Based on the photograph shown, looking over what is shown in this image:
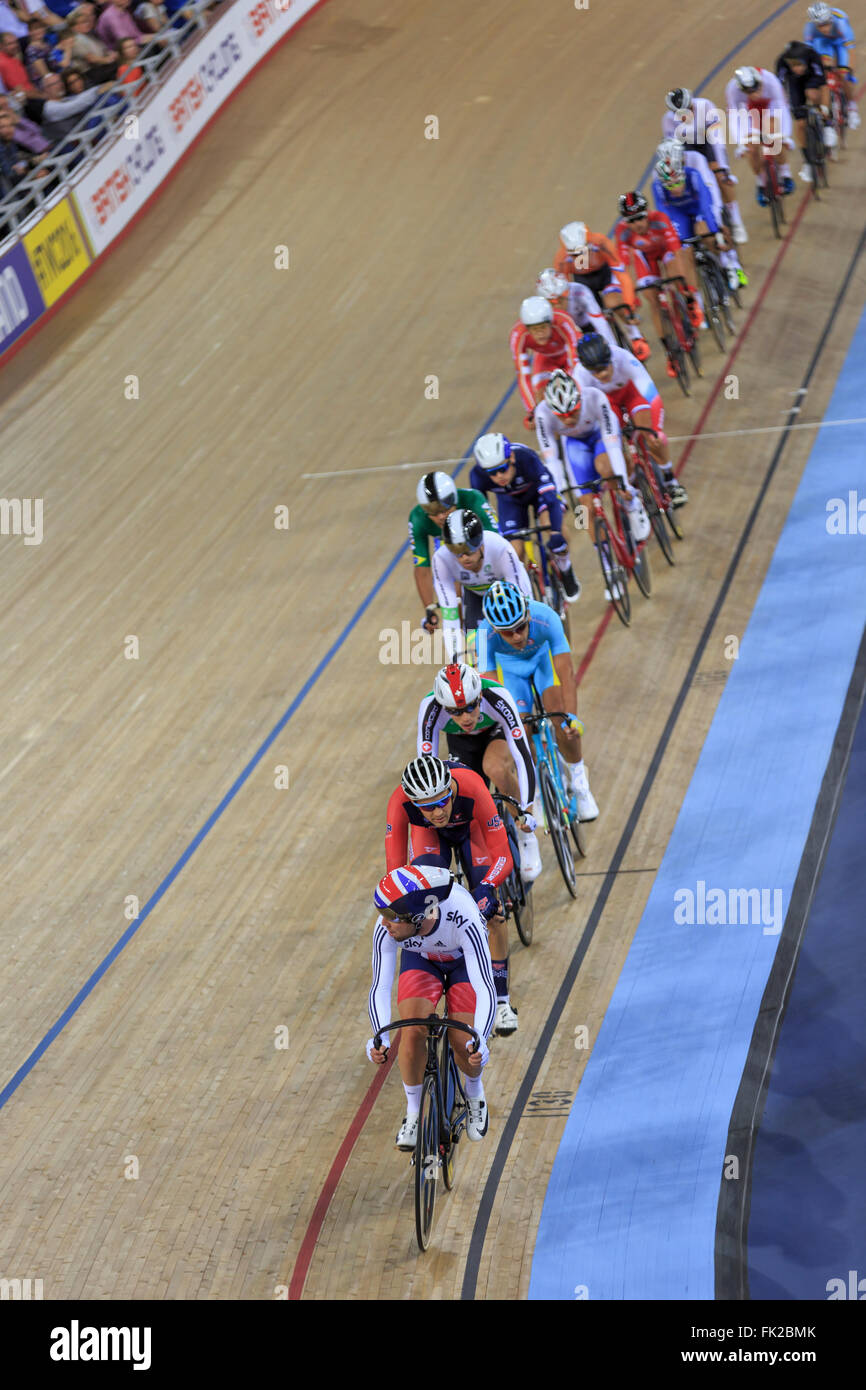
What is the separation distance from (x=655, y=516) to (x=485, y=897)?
406 cm

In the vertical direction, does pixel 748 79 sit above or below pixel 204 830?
above

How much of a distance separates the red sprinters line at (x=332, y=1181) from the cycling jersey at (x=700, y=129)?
762 cm

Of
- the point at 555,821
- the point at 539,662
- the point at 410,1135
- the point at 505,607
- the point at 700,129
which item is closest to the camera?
the point at 410,1135

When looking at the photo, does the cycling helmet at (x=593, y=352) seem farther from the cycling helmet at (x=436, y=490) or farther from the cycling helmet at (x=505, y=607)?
the cycling helmet at (x=505, y=607)

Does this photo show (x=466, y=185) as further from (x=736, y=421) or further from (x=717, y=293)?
(x=736, y=421)

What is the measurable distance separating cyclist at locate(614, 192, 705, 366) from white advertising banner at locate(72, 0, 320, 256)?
4.63 metres

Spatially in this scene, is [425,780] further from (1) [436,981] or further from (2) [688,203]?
(2) [688,203]

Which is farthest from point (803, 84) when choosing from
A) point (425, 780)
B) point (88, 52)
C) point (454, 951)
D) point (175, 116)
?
point (454, 951)

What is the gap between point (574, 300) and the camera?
28.2ft

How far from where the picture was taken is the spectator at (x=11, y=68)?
11812mm

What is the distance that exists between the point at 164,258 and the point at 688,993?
337 inches

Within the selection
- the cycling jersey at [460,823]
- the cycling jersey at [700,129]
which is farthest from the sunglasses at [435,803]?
the cycling jersey at [700,129]

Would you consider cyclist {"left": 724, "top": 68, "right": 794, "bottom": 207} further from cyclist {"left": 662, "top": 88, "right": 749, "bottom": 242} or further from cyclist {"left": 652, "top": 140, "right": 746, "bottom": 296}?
cyclist {"left": 652, "top": 140, "right": 746, "bottom": 296}

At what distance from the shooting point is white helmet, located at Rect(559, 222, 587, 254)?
910 centimetres
